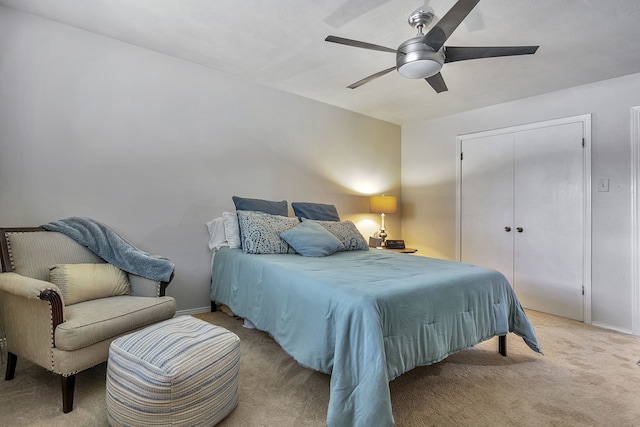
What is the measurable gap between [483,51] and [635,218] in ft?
7.65

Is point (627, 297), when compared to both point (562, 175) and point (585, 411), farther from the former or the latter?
point (585, 411)

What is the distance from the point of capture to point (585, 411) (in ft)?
5.69

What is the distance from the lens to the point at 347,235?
3.20 m

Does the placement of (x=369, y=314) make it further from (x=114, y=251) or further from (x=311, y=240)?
(x=114, y=251)

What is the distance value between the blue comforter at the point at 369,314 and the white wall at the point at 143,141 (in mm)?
993

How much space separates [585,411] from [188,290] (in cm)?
301

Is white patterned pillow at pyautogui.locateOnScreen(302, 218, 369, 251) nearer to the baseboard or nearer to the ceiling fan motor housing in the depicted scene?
the baseboard

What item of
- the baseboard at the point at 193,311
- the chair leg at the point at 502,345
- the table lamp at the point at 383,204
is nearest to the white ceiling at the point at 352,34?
the table lamp at the point at 383,204

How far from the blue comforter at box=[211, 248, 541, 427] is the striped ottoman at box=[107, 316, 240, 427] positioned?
17.3 inches

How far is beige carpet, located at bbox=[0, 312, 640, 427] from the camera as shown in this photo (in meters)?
1.64

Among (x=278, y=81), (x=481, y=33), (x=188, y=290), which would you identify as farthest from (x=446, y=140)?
(x=188, y=290)

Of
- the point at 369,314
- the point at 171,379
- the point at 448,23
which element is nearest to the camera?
the point at 171,379

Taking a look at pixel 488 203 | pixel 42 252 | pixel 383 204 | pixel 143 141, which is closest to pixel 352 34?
pixel 143 141

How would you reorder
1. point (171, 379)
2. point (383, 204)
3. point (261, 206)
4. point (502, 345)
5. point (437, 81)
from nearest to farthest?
point (171, 379), point (502, 345), point (437, 81), point (261, 206), point (383, 204)
